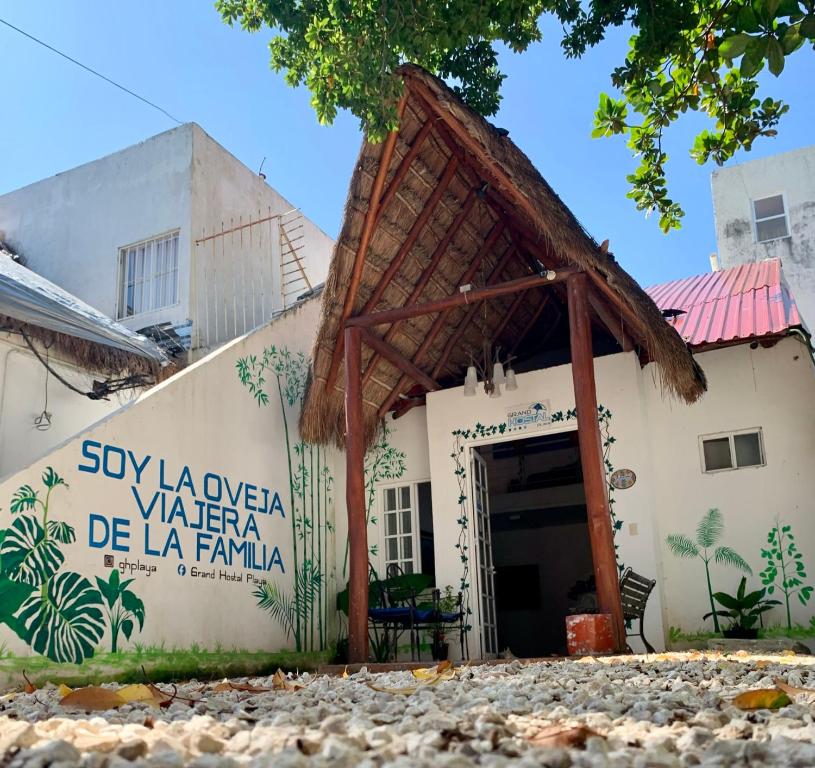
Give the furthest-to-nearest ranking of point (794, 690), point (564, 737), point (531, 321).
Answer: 1. point (531, 321)
2. point (794, 690)
3. point (564, 737)

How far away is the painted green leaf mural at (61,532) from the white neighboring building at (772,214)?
13.2 m

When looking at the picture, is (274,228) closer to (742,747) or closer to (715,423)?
(715,423)

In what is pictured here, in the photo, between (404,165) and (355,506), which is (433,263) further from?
(355,506)

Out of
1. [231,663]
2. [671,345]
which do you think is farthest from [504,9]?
[231,663]

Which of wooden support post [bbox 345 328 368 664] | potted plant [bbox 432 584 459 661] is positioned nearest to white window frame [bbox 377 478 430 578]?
potted plant [bbox 432 584 459 661]

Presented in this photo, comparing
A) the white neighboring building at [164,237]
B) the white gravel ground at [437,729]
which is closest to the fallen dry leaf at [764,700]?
the white gravel ground at [437,729]

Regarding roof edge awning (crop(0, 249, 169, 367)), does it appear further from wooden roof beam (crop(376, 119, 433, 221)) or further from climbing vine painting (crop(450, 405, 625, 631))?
climbing vine painting (crop(450, 405, 625, 631))

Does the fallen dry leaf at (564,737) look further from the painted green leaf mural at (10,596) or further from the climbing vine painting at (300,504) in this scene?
the climbing vine painting at (300,504)

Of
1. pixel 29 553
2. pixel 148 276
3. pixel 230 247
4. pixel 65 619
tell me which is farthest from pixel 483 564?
pixel 148 276

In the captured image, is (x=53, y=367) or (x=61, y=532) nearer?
(x=61, y=532)

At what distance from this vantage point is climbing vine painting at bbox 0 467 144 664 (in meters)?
5.30

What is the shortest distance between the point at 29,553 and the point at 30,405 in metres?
2.57

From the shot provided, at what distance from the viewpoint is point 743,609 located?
7160mm

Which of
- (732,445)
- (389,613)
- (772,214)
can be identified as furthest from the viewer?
(772,214)
